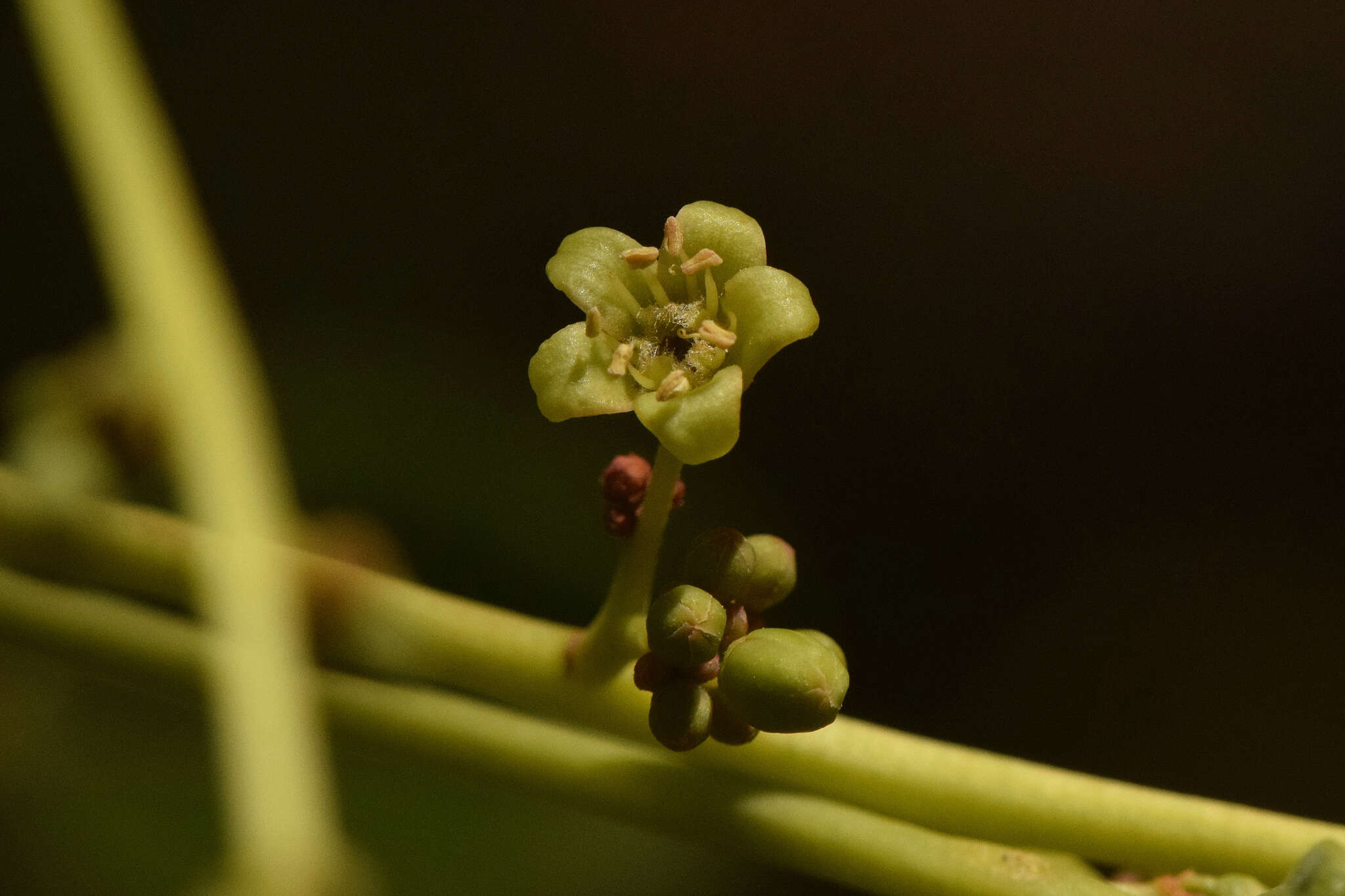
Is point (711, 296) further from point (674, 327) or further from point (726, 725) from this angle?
point (726, 725)

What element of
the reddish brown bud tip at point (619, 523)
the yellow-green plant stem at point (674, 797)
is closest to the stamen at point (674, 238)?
the reddish brown bud tip at point (619, 523)

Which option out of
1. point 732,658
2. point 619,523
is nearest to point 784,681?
point 732,658

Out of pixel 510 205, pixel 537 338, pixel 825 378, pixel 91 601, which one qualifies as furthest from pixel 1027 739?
pixel 91 601

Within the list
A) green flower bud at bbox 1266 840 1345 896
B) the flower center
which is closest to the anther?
the flower center

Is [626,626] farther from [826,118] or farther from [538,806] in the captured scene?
[826,118]

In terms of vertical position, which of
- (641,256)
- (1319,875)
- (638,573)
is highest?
(641,256)

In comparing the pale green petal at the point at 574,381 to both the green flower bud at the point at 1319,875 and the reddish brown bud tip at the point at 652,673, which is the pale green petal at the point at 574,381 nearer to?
the reddish brown bud tip at the point at 652,673
